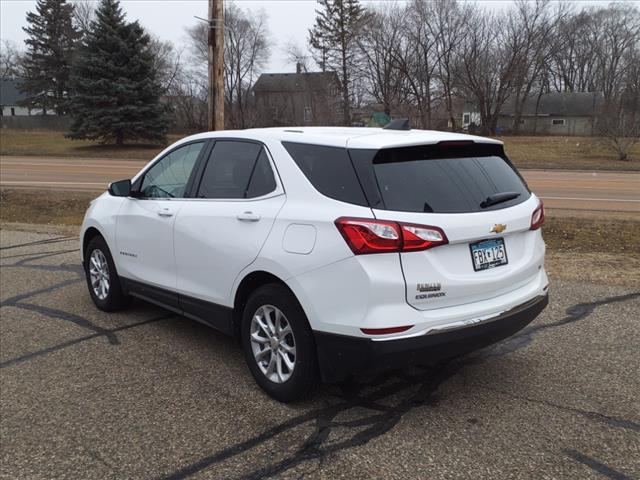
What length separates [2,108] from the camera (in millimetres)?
84125

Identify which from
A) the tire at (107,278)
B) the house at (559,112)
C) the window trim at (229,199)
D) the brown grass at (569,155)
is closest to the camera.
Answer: the window trim at (229,199)

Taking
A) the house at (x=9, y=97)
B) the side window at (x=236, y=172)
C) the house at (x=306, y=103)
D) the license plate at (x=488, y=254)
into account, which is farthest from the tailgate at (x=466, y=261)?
the house at (x=9, y=97)

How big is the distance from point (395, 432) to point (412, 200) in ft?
A: 4.38

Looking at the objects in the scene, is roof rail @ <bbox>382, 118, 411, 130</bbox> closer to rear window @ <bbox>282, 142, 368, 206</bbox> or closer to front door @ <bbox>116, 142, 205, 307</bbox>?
rear window @ <bbox>282, 142, 368, 206</bbox>

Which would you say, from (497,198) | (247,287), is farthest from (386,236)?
(247,287)

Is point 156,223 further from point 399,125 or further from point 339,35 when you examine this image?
point 339,35

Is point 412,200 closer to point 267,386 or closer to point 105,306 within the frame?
point 267,386

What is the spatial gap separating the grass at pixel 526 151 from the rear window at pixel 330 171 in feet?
79.2

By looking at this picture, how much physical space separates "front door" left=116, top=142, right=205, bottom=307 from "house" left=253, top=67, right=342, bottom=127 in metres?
41.2

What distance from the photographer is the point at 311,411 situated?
3.66 meters

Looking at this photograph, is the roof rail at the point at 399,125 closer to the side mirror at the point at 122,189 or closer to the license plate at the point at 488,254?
the license plate at the point at 488,254

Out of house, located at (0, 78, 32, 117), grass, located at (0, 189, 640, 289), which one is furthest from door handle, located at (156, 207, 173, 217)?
house, located at (0, 78, 32, 117)

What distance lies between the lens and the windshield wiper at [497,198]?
3.60 metres

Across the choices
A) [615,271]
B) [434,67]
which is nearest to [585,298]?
[615,271]
